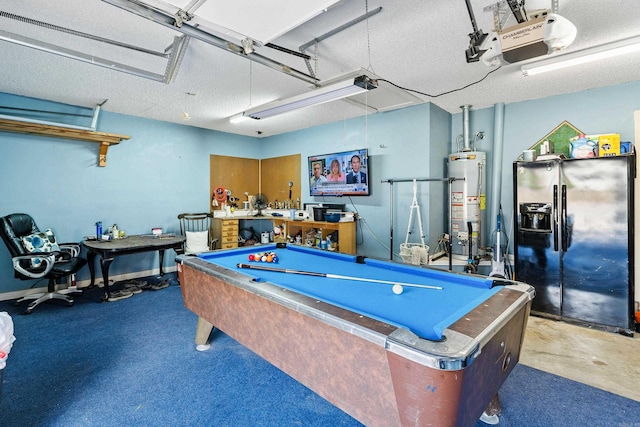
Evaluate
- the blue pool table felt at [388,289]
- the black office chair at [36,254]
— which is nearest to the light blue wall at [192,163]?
the black office chair at [36,254]

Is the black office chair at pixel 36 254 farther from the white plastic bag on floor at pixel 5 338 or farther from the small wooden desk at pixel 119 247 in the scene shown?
the white plastic bag on floor at pixel 5 338

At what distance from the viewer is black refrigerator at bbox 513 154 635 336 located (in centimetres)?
296

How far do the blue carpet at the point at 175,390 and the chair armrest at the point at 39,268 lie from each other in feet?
2.17

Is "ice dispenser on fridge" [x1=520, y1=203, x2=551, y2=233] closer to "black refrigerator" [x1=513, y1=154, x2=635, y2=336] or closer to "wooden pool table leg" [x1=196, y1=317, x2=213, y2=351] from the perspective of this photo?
"black refrigerator" [x1=513, y1=154, x2=635, y2=336]

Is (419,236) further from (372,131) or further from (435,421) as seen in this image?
(435,421)

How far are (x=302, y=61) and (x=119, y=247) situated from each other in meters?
3.07

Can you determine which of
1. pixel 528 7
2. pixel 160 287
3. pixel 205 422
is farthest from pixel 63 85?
pixel 528 7

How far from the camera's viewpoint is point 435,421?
108 cm

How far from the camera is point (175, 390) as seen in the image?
2109 millimetres

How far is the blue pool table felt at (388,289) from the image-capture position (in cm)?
141

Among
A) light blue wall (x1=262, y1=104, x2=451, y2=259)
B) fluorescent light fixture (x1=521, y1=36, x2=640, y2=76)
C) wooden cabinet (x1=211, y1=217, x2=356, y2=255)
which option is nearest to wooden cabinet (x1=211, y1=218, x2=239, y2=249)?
A: wooden cabinet (x1=211, y1=217, x2=356, y2=255)

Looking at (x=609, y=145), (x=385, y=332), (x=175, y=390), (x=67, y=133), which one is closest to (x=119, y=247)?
(x=67, y=133)

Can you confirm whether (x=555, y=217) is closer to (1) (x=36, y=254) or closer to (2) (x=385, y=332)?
(2) (x=385, y=332)

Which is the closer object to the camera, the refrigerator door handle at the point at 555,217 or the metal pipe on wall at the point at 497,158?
the refrigerator door handle at the point at 555,217
